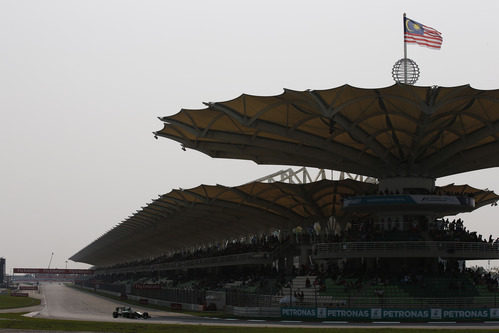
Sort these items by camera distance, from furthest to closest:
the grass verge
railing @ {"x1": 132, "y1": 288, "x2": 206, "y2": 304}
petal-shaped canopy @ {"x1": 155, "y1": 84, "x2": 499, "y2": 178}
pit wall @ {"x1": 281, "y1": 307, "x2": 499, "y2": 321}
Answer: the grass verge → railing @ {"x1": 132, "y1": 288, "x2": 206, "y2": 304} → petal-shaped canopy @ {"x1": 155, "y1": 84, "x2": 499, "y2": 178} → pit wall @ {"x1": 281, "y1": 307, "x2": 499, "y2": 321}

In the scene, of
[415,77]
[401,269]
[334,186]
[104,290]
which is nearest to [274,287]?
[401,269]

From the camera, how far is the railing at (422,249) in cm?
5447

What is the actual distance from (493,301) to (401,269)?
1016 cm

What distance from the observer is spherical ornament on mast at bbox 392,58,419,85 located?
188 ft

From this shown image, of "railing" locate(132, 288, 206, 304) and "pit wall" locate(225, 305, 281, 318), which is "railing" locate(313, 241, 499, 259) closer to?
"pit wall" locate(225, 305, 281, 318)

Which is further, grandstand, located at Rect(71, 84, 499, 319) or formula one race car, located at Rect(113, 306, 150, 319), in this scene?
formula one race car, located at Rect(113, 306, 150, 319)

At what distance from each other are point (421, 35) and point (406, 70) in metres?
6.19

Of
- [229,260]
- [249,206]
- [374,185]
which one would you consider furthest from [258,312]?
[229,260]

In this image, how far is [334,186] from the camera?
235 feet

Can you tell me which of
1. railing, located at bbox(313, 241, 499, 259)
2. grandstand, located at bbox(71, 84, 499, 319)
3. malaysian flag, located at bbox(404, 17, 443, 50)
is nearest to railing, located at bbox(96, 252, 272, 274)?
grandstand, located at bbox(71, 84, 499, 319)

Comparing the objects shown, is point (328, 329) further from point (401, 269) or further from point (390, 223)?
point (390, 223)

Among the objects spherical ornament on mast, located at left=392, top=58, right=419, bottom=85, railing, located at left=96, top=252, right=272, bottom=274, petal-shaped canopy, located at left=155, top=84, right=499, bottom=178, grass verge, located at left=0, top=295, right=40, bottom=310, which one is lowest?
grass verge, located at left=0, top=295, right=40, bottom=310

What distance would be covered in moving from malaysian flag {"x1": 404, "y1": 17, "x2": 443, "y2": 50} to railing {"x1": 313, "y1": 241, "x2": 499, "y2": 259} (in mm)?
15070

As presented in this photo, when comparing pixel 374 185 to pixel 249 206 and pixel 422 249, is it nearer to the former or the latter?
pixel 422 249
